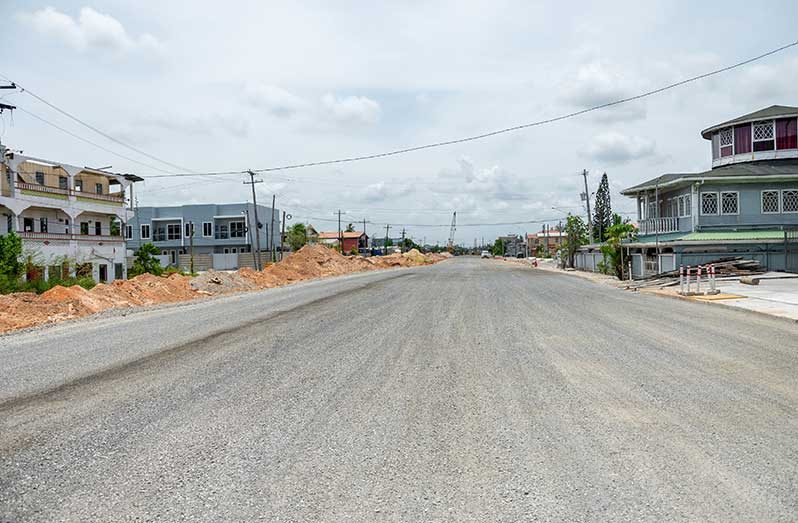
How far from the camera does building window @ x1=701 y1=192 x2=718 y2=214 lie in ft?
115

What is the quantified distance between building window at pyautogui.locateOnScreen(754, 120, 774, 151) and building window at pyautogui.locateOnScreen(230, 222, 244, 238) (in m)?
63.1

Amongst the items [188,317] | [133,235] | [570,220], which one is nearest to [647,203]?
[570,220]

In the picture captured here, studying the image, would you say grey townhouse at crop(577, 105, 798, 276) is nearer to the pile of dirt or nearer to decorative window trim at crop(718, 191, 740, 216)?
decorative window trim at crop(718, 191, 740, 216)

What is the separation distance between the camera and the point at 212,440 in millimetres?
5914

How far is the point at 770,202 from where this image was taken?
115 ft

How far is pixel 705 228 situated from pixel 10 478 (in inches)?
1414

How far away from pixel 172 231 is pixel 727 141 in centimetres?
7009

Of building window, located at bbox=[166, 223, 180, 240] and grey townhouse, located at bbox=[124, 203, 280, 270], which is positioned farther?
building window, located at bbox=[166, 223, 180, 240]

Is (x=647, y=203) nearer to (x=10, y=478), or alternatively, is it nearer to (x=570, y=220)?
(x=570, y=220)

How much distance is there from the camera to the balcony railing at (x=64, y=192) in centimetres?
4136

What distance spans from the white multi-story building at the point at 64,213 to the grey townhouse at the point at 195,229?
1081 inches

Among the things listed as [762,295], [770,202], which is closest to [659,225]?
[770,202]

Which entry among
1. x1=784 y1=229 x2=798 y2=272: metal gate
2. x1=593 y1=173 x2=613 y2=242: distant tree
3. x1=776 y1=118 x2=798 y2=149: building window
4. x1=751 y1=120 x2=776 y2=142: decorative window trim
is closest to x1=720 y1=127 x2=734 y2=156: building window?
x1=751 y1=120 x2=776 y2=142: decorative window trim

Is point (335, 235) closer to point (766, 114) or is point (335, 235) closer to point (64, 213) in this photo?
point (64, 213)
